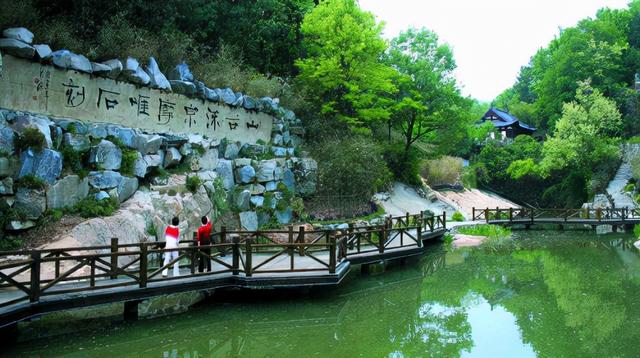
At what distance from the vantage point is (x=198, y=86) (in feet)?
58.7

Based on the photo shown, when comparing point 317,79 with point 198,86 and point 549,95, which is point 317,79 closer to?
point 198,86

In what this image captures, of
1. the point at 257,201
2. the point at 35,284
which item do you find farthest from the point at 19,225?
the point at 257,201

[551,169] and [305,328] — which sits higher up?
[551,169]

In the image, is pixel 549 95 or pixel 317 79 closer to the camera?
pixel 317 79

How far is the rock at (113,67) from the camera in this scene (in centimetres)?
1486

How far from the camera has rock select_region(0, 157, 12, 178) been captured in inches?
456

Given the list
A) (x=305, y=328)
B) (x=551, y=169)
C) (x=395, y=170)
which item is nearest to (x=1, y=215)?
(x=305, y=328)

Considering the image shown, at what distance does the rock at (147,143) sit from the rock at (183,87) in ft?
7.34

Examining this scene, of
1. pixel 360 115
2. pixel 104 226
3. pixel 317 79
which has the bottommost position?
pixel 104 226

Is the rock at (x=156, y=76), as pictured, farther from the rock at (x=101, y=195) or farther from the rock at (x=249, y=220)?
the rock at (x=249, y=220)

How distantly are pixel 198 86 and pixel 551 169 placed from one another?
3095cm

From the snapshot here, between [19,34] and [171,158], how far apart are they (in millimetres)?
5602

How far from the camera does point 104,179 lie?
544 inches

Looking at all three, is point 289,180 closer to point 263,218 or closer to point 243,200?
point 263,218
